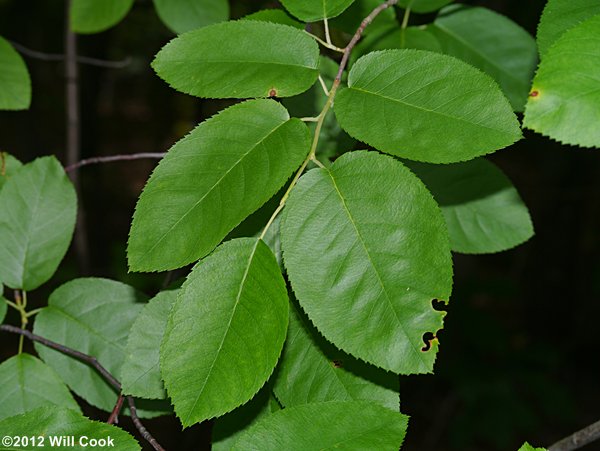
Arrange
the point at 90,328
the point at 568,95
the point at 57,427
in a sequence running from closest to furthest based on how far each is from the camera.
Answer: the point at 568,95, the point at 57,427, the point at 90,328

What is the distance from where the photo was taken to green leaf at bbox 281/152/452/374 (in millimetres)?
944

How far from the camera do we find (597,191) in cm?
487

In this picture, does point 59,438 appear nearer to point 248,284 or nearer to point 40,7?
point 248,284

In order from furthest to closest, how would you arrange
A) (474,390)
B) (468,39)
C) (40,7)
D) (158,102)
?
(158,102), (40,7), (474,390), (468,39)

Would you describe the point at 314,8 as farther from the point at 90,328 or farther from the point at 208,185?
the point at 90,328

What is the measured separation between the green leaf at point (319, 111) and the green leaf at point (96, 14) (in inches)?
37.2

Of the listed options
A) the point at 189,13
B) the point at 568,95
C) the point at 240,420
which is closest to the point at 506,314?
the point at 189,13

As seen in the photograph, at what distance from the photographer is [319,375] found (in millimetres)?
1114

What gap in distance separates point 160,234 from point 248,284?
14cm

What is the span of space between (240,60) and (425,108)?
12.3 inches

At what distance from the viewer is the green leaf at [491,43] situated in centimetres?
147

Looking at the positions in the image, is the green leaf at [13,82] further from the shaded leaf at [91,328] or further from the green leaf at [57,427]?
the green leaf at [57,427]

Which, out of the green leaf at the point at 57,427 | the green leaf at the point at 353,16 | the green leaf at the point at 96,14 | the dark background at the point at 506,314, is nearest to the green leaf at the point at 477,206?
the green leaf at the point at 353,16

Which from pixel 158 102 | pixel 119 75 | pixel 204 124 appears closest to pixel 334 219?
pixel 204 124
